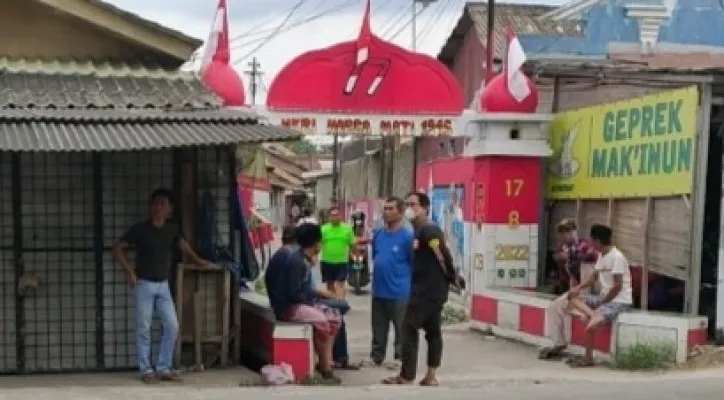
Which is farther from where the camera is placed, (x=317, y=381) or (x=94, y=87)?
(x=94, y=87)

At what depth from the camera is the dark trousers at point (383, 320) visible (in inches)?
443

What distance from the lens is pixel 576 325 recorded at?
12156 millimetres

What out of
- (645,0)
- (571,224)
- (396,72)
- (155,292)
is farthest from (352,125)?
(645,0)

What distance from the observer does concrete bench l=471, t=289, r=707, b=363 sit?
35.9 ft

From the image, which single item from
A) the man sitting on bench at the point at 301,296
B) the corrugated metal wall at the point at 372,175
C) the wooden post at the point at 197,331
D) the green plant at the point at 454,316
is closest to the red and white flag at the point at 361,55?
the green plant at the point at 454,316

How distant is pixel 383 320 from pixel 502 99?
4.63 m

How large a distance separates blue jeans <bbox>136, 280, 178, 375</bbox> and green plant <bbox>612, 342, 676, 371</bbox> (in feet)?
14.7

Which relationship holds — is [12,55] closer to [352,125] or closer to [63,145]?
[63,145]

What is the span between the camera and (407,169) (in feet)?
85.6

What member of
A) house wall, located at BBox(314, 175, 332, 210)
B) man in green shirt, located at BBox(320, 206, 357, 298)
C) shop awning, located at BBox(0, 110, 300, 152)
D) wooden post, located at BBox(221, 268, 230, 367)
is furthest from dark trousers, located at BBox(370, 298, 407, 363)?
house wall, located at BBox(314, 175, 332, 210)

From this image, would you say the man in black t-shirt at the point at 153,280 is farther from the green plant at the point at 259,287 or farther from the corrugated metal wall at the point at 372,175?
the corrugated metal wall at the point at 372,175

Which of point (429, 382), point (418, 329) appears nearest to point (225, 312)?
point (418, 329)

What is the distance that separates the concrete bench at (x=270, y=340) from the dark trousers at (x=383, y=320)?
1.15 metres

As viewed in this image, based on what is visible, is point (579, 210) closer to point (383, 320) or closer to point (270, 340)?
point (383, 320)
